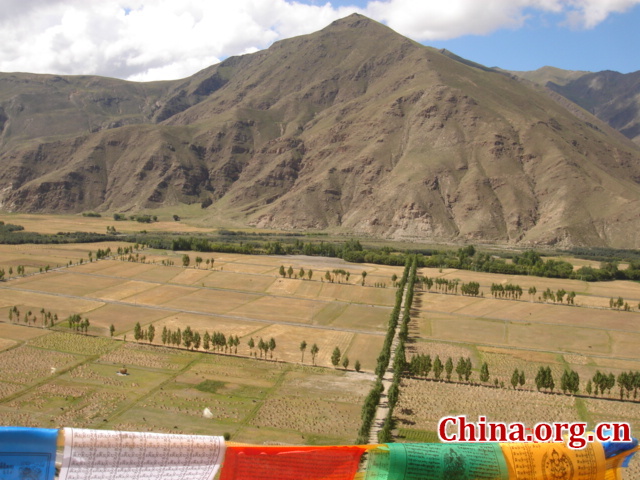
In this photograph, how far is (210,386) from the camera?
216 ft

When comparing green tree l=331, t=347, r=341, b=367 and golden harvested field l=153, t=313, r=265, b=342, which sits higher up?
green tree l=331, t=347, r=341, b=367

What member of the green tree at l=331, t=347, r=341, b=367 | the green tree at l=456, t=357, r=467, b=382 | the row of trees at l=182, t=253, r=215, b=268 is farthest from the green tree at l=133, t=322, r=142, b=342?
the row of trees at l=182, t=253, r=215, b=268

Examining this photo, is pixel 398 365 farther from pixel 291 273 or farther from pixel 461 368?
pixel 291 273

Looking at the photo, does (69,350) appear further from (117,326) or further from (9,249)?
(9,249)

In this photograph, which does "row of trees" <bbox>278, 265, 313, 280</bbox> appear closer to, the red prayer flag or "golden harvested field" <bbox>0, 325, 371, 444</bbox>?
"golden harvested field" <bbox>0, 325, 371, 444</bbox>

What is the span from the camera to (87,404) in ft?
192

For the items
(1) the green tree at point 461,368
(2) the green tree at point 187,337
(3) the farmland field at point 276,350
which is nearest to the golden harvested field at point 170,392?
(3) the farmland field at point 276,350

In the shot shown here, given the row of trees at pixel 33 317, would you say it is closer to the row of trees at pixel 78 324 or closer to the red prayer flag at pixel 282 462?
the row of trees at pixel 78 324

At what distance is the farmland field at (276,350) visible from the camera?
57750 millimetres

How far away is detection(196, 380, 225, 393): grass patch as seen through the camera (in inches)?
2539

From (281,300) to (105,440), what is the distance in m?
105

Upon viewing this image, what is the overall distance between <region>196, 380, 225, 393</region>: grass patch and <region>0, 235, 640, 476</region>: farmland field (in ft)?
0.76

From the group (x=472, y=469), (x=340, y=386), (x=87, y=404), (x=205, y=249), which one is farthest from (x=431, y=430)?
(x=205, y=249)

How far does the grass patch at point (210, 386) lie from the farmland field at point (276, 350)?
23 centimetres
